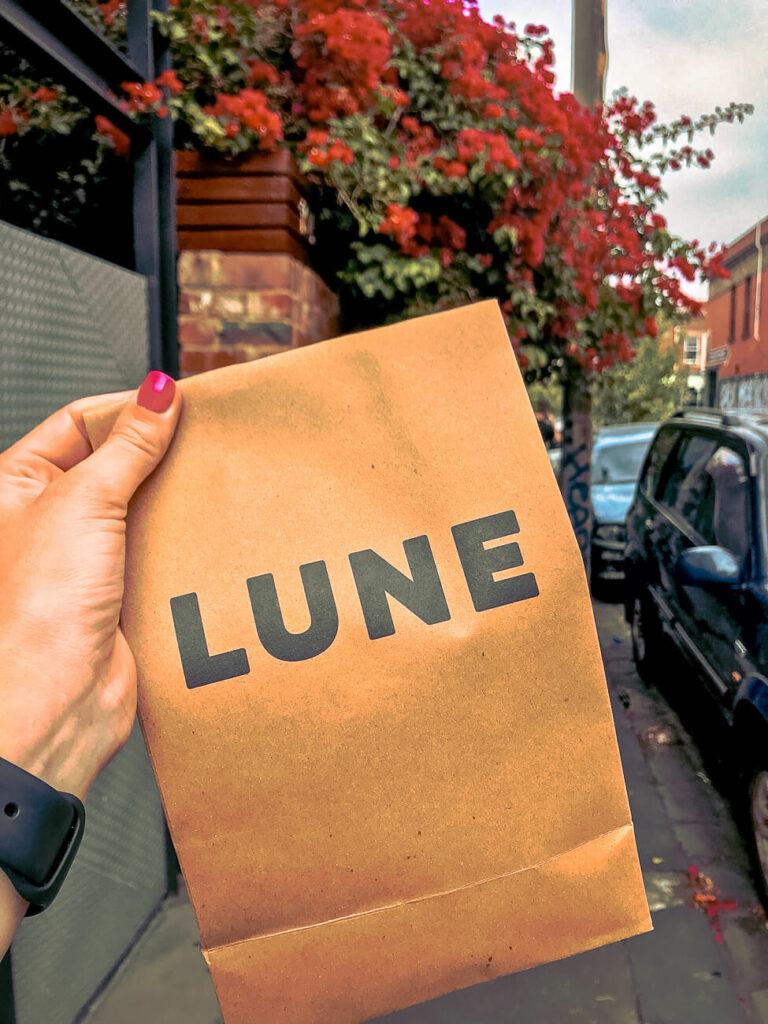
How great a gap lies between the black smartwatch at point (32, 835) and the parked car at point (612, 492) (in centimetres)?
554

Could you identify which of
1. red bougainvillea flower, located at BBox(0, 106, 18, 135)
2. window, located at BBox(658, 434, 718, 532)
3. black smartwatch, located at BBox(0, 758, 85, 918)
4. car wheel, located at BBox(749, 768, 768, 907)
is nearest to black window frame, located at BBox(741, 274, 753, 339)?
window, located at BBox(658, 434, 718, 532)

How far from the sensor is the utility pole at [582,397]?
6.02 m

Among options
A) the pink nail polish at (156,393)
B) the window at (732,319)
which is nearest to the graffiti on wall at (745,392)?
the window at (732,319)

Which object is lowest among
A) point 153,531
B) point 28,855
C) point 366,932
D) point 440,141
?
point 366,932

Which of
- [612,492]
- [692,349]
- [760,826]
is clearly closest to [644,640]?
[760,826]

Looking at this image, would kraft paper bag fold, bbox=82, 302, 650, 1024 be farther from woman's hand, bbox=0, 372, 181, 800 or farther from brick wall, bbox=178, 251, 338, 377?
brick wall, bbox=178, 251, 338, 377

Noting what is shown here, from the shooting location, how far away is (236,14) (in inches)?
109

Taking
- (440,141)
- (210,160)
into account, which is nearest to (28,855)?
(210,160)

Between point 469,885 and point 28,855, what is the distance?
456 millimetres

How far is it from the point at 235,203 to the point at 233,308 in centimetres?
36

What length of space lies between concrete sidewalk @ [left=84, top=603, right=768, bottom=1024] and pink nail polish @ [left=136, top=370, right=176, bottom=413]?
1.96 metres

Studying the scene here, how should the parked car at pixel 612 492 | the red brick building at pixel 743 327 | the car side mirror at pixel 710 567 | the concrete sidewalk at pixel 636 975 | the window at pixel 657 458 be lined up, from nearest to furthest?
the concrete sidewalk at pixel 636 975 → the car side mirror at pixel 710 567 → the window at pixel 657 458 → the parked car at pixel 612 492 → the red brick building at pixel 743 327

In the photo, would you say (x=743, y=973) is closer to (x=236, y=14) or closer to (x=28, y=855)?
(x=28, y=855)

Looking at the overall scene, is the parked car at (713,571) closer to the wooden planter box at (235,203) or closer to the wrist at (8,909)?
the wooden planter box at (235,203)
